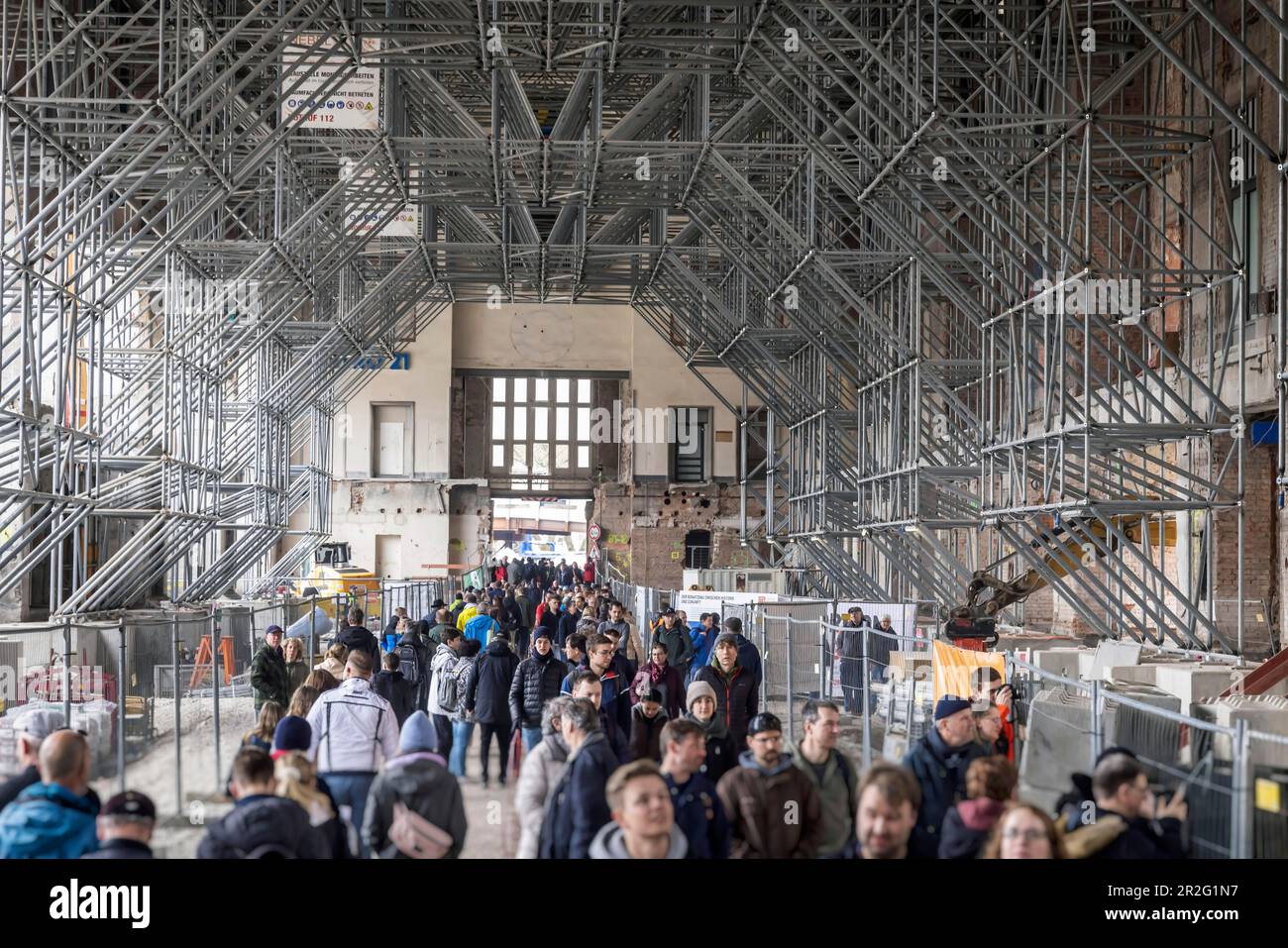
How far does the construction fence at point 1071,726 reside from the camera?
653 centimetres

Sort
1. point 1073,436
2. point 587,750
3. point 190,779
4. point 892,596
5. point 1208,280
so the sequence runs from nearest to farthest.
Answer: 1. point 587,750
2. point 190,779
3. point 1073,436
4. point 1208,280
5. point 892,596

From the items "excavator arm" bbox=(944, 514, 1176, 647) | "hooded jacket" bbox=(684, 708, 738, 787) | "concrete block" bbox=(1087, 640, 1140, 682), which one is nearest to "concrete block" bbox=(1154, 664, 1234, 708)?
"concrete block" bbox=(1087, 640, 1140, 682)

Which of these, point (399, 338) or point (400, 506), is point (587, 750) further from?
point (400, 506)

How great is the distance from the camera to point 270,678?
45.3 feet

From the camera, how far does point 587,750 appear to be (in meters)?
7.00

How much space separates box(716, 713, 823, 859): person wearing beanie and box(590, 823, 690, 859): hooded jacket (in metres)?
0.56

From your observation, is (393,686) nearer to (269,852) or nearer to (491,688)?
(491,688)

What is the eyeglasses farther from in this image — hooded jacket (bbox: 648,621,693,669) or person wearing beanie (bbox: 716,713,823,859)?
hooded jacket (bbox: 648,621,693,669)

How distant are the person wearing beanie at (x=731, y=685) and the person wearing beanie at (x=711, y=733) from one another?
1.86 metres

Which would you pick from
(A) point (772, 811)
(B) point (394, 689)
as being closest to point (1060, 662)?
(B) point (394, 689)

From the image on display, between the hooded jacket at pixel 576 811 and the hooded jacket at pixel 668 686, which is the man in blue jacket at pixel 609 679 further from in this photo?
the hooded jacket at pixel 576 811

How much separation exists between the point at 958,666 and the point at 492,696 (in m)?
4.26
